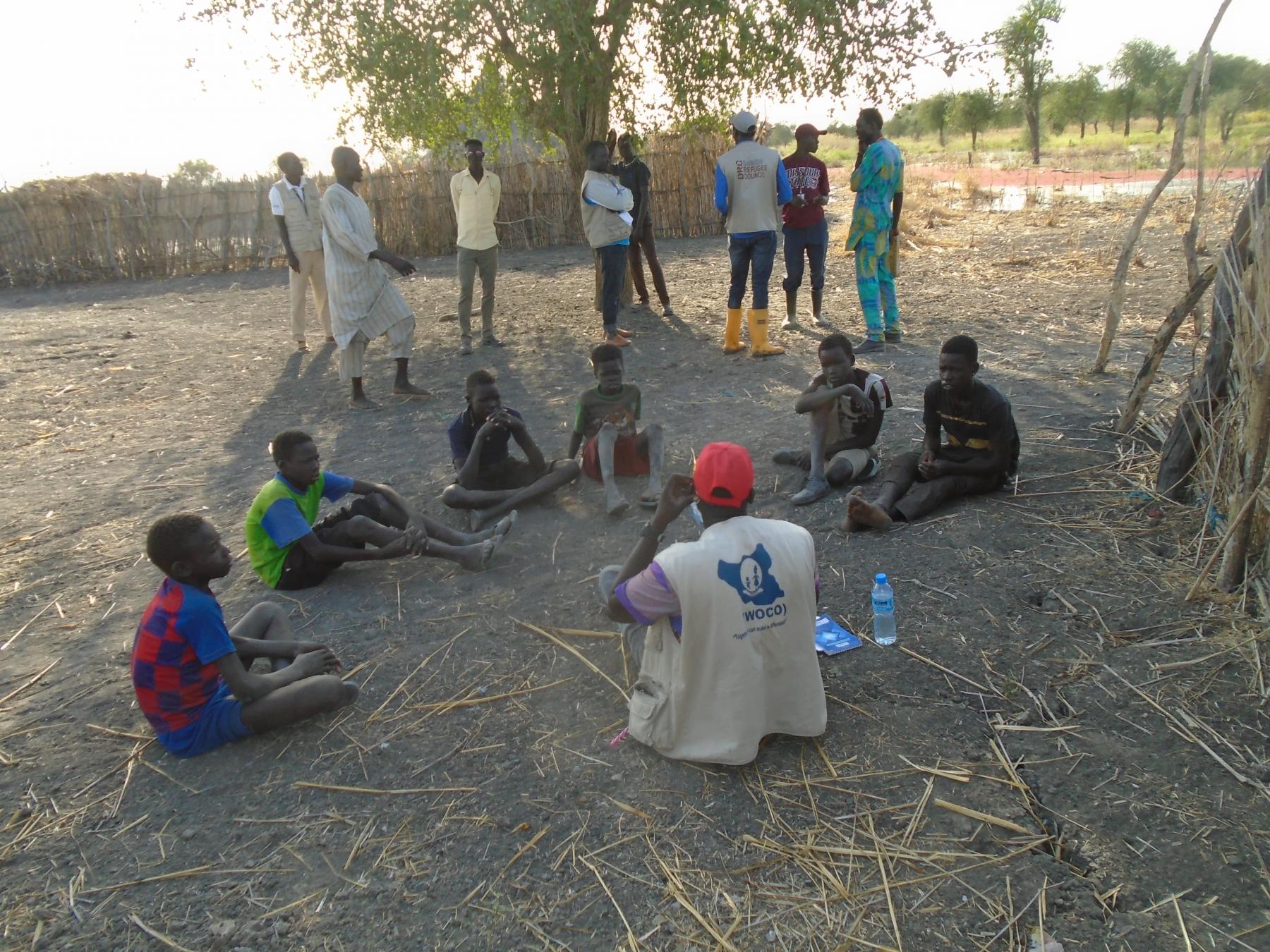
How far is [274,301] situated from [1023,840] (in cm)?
1308

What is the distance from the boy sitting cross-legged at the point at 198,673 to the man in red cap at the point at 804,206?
6481mm

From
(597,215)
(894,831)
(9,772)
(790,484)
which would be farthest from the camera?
(597,215)

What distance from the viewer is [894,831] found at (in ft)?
8.81

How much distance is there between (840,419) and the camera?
523 centimetres

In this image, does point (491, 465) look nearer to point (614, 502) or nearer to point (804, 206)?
point (614, 502)

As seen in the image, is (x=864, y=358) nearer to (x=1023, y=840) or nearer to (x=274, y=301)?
(x=1023, y=840)

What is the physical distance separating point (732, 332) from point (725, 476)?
5881mm

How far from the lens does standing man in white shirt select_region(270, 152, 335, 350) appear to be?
8812 mm

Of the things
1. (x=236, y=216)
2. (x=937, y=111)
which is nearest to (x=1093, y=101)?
(x=937, y=111)

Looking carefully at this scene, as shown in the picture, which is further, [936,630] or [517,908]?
[936,630]

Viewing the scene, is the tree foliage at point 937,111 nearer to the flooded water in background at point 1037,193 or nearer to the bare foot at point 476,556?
the flooded water in background at point 1037,193

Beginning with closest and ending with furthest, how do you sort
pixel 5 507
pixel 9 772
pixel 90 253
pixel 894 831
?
pixel 894 831 < pixel 9 772 < pixel 5 507 < pixel 90 253

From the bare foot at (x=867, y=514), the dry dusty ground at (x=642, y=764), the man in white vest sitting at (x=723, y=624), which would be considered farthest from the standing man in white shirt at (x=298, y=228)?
the man in white vest sitting at (x=723, y=624)

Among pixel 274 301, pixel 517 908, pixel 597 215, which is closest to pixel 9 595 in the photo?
pixel 517 908
